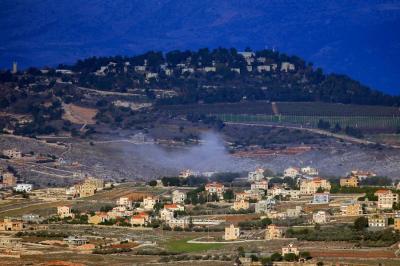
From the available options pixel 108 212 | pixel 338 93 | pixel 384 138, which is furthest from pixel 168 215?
pixel 338 93

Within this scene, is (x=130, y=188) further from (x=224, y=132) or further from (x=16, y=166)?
(x=224, y=132)

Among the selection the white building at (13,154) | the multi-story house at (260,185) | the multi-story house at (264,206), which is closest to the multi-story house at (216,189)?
the multi-story house at (260,185)

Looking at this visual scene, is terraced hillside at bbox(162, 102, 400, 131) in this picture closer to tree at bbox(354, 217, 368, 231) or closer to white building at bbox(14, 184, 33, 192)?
white building at bbox(14, 184, 33, 192)

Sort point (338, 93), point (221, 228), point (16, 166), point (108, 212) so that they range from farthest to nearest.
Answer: point (338, 93) < point (16, 166) < point (108, 212) < point (221, 228)

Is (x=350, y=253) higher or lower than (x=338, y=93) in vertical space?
lower

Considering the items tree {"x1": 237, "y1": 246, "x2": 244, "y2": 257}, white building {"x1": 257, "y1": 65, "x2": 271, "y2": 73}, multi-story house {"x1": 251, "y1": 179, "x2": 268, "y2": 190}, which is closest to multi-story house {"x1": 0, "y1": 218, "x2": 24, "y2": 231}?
tree {"x1": 237, "y1": 246, "x2": 244, "y2": 257}

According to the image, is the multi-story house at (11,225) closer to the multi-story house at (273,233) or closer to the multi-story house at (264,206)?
the multi-story house at (264,206)
